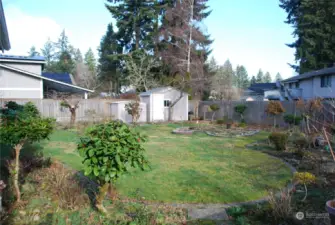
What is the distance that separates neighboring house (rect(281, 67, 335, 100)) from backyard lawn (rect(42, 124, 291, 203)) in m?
14.8

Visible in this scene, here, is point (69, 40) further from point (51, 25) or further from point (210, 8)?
point (51, 25)

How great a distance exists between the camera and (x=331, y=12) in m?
25.5

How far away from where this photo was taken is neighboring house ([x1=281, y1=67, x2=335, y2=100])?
20.6 m

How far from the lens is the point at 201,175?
5.48 metres

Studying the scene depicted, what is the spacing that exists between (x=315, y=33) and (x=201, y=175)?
27.1 meters

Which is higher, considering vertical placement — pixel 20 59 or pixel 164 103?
pixel 20 59

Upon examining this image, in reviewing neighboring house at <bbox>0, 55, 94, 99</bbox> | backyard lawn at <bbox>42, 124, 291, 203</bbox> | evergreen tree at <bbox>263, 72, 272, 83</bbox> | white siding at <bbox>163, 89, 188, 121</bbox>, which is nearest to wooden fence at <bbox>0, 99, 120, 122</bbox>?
neighboring house at <bbox>0, 55, 94, 99</bbox>

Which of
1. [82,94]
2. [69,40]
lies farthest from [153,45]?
[69,40]

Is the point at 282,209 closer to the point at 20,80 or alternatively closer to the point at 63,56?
the point at 20,80

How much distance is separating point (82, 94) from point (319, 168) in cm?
1781

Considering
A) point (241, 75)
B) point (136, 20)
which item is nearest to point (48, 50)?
point (136, 20)

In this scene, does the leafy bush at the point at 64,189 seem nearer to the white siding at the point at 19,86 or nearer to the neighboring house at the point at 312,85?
the white siding at the point at 19,86

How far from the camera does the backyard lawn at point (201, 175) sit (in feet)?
14.2

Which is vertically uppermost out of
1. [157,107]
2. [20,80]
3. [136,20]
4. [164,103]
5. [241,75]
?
[241,75]
